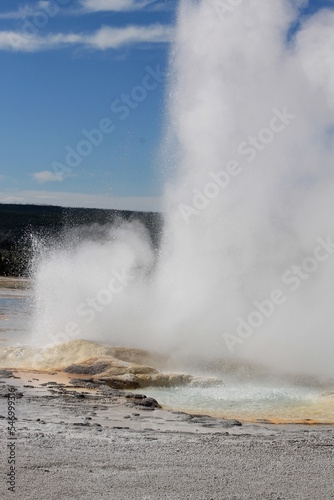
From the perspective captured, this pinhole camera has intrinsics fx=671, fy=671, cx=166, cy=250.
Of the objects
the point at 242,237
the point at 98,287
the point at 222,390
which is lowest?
the point at 222,390

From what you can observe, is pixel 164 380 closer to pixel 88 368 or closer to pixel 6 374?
pixel 88 368

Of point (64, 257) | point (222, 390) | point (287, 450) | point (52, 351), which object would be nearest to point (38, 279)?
point (64, 257)

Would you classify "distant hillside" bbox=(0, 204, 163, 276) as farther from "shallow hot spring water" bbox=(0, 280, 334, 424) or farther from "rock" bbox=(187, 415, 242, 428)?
"rock" bbox=(187, 415, 242, 428)

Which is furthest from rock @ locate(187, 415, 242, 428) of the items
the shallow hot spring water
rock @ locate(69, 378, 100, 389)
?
rock @ locate(69, 378, 100, 389)

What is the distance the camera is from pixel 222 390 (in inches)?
457

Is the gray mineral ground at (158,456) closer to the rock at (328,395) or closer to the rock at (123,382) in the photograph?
the rock at (123,382)

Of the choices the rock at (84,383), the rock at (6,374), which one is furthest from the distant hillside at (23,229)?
the rock at (84,383)

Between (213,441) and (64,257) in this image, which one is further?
(64,257)

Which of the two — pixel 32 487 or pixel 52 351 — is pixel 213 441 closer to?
pixel 32 487

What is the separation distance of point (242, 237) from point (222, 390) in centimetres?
669

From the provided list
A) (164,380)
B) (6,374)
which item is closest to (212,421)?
(164,380)

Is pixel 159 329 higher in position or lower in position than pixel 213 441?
higher

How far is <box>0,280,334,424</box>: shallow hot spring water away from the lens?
10047 millimetres

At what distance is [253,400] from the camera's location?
36.0 feet
